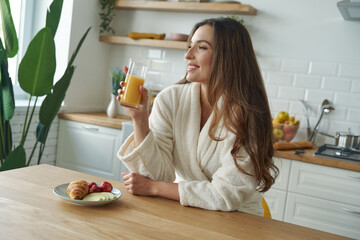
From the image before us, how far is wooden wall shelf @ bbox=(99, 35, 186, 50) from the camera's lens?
3.55 meters

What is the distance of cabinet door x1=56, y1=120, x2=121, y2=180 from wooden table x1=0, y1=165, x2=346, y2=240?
1837 mm

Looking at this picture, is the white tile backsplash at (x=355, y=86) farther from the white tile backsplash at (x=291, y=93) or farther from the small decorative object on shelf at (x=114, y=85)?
the small decorative object on shelf at (x=114, y=85)

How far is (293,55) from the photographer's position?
341 centimetres

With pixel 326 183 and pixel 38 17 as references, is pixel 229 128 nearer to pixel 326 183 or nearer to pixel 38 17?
pixel 326 183

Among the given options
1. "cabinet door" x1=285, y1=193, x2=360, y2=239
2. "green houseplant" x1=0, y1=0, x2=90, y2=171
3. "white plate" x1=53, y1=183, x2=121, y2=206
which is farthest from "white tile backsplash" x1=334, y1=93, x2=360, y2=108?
"white plate" x1=53, y1=183, x2=121, y2=206

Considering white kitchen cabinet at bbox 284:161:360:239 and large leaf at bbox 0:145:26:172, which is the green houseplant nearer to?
large leaf at bbox 0:145:26:172

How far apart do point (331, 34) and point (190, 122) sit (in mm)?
1990

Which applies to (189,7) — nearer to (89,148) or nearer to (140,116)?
(89,148)

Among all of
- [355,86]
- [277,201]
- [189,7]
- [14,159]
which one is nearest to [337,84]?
[355,86]

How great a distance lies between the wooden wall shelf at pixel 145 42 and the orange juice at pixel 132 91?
2.02 m

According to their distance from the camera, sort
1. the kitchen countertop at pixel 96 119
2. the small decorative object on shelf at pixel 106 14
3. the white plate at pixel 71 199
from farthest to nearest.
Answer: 1. the small decorative object on shelf at pixel 106 14
2. the kitchen countertop at pixel 96 119
3. the white plate at pixel 71 199

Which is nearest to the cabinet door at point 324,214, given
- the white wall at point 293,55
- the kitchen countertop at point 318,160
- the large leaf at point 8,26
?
the kitchen countertop at point 318,160

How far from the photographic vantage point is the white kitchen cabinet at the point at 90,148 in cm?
339

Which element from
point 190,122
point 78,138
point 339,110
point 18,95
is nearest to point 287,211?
point 339,110
